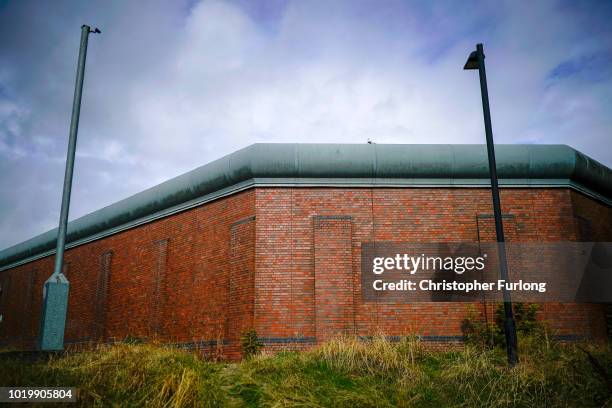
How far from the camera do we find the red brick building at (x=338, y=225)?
14016 millimetres

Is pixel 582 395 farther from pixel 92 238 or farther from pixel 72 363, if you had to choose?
pixel 92 238

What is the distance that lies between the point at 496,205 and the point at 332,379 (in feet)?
15.1

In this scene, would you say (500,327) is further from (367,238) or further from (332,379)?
(332,379)

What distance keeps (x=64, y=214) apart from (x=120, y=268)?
1193 centimetres

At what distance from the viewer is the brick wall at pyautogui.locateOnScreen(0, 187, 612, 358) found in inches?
550

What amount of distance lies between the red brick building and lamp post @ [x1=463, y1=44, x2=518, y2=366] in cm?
426

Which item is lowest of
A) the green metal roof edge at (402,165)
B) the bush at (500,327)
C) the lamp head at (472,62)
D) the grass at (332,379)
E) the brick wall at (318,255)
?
the grass at (332,379)

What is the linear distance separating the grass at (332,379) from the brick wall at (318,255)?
372 cm

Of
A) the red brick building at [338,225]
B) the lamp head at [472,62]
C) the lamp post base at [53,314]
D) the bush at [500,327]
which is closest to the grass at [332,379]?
the lamp post base at [53,314]

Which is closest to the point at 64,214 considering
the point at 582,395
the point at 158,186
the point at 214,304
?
the point at 214,304

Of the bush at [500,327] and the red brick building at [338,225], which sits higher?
the red brick building at [338,225]

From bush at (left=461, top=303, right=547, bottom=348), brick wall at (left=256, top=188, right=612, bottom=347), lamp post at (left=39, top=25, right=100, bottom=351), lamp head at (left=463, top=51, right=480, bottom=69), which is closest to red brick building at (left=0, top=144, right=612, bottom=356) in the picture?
brick wall at (left=256, top=188, right=612, bottom=347)

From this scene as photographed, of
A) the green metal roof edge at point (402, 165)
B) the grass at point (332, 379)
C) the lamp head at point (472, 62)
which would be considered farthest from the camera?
the green metal roof edge at point (402, 165)

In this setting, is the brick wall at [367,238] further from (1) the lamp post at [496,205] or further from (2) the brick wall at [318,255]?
(1) the lamp post at [496,205]
